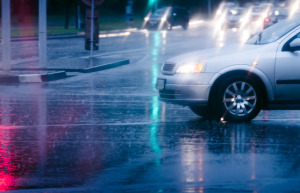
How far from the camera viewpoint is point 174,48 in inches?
1249

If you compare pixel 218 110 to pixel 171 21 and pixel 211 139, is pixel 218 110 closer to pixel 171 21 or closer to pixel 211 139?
pixel 211 139

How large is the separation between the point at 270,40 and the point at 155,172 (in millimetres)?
4493

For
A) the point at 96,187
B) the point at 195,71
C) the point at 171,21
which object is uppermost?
the point at 171,21

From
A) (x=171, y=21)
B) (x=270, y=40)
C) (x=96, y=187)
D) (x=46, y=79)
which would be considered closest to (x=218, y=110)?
(x=270, y=40)

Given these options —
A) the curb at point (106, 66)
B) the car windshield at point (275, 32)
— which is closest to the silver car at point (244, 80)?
the car windshield at point (275, 32)

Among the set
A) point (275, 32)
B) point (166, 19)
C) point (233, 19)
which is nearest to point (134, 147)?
point (275, 32)

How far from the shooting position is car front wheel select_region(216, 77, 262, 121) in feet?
35.7

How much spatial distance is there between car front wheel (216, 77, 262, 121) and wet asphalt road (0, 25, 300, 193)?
0.74ft

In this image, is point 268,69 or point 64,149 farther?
point 268,69

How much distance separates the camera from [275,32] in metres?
11.6

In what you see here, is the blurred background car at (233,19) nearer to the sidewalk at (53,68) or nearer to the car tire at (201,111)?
the sidewalk at (53,68)

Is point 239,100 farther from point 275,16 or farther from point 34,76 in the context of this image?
point 275,16

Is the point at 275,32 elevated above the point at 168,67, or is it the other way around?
the point at 275,32

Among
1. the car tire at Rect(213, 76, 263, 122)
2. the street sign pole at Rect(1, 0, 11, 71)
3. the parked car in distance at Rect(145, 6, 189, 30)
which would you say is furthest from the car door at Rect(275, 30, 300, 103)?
the parked car in distance at Rect(145, 6, 189, 30)
